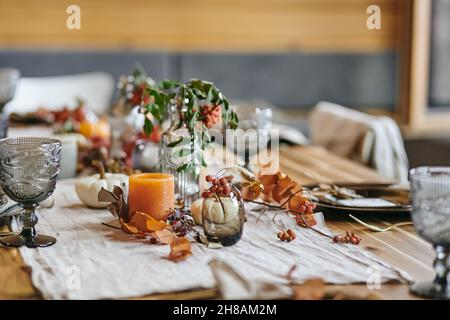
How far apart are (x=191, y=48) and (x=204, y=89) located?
318 cm

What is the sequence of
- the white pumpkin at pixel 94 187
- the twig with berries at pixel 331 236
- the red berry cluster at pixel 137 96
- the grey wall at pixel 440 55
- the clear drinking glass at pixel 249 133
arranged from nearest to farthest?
the twig with berries at pixel 331 236 < the white pumpkin at pixel 94 187 < the clear drinking glass at pixel 249 133 < the red berry cluster at pixel 137 96 < the grey wall at pixel 440 55

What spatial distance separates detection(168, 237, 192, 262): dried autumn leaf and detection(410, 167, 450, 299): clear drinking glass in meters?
0.34

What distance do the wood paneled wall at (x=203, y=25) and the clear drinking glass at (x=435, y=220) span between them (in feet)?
11.6

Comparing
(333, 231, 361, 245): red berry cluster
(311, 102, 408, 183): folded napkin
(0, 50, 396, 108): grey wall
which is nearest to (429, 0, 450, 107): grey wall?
(0, 50, 396, 108): grey wall

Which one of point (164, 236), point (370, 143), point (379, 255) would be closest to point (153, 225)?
point (164, 236)

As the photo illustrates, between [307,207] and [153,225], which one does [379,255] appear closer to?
[307,207]

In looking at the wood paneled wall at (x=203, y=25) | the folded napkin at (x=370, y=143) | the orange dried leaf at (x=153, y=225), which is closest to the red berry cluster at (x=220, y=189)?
the orange dried leaf at (x=153, y=225)

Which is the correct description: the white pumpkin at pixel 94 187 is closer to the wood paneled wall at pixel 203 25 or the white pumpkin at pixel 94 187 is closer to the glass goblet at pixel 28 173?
the glass goblet at pixel 28 173

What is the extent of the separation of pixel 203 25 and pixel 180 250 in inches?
138

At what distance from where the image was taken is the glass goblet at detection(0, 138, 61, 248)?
121 cm

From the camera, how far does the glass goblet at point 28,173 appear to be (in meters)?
1.21

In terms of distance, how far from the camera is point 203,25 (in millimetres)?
4527
